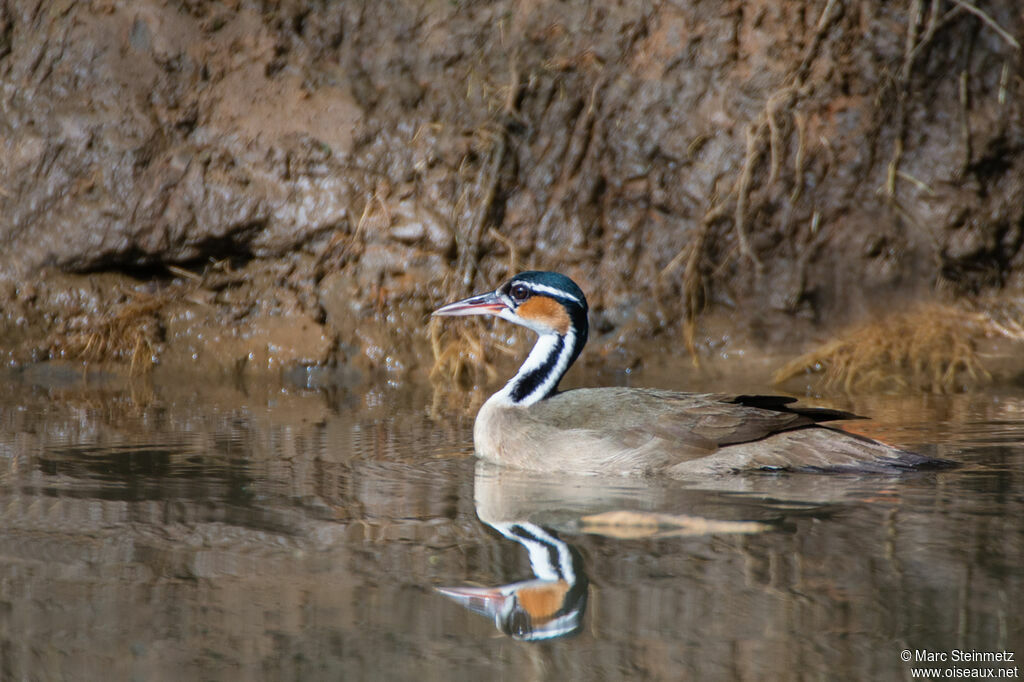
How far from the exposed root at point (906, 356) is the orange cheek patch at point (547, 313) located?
2676 mm

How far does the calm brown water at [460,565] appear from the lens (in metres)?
2.82

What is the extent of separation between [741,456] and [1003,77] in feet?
18.6

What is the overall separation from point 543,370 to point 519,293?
469 mm

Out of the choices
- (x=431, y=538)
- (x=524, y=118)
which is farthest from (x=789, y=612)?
(x=524, y=118)

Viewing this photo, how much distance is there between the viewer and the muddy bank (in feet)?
28.6

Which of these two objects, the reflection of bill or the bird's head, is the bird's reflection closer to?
the reflection of bill

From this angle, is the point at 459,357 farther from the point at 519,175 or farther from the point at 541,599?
the point at 541,599

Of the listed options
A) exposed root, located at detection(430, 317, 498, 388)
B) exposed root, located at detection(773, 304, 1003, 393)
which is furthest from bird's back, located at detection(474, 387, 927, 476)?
→ exposed root, located at detection(430, 317, 498, 388)

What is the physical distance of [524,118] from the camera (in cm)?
906

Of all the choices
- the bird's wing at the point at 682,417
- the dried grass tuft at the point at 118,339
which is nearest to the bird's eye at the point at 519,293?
the bird's wing at the point at 682,417

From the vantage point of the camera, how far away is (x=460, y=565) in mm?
3502

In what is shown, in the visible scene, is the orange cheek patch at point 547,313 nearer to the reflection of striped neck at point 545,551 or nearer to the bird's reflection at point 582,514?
the bird's reflection at point 582,514

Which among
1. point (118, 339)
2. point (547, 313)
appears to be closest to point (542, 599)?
point (547, 313)

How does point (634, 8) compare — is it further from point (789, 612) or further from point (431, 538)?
point (789, 612)
